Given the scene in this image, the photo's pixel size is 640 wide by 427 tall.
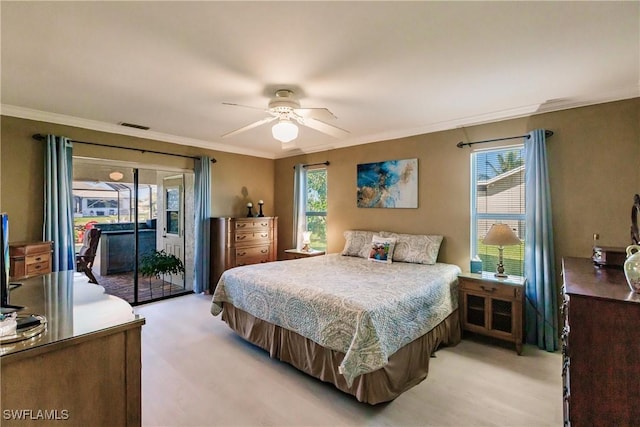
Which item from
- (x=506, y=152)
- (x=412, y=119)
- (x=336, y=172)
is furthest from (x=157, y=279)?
(x=506, y=152)

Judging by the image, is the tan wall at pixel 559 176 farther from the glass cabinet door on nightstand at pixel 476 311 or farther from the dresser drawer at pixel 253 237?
the dresser drawer at pixel 253 237

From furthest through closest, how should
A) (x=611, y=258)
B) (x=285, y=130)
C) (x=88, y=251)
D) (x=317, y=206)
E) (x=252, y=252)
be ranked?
(x=317, y=206) → (x=252, y=252) → (x=88, y=251) → (x=285, y=130) → (x=611, y=258)

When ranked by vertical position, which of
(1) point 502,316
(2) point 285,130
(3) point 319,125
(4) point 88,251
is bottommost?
(1) point 502,316

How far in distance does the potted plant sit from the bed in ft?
6.40

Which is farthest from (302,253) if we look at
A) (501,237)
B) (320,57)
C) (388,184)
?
(320,57)

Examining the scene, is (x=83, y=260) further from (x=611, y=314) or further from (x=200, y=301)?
(x=611, y=314)

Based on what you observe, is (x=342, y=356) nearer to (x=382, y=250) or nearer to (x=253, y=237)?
(x=382, y=250)

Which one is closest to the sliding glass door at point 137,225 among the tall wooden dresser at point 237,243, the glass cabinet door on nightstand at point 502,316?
the tall wooden dresser at point 237,243

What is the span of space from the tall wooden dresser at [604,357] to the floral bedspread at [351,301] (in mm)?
1072

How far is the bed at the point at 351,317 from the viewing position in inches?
83.5

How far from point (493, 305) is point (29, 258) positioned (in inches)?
189

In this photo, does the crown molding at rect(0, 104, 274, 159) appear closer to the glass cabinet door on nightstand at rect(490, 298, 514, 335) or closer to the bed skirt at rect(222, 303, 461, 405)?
the bed skirt at rect(222, 303, 461, 405)

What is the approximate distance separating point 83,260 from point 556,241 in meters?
5.78

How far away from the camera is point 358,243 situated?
4469mm
